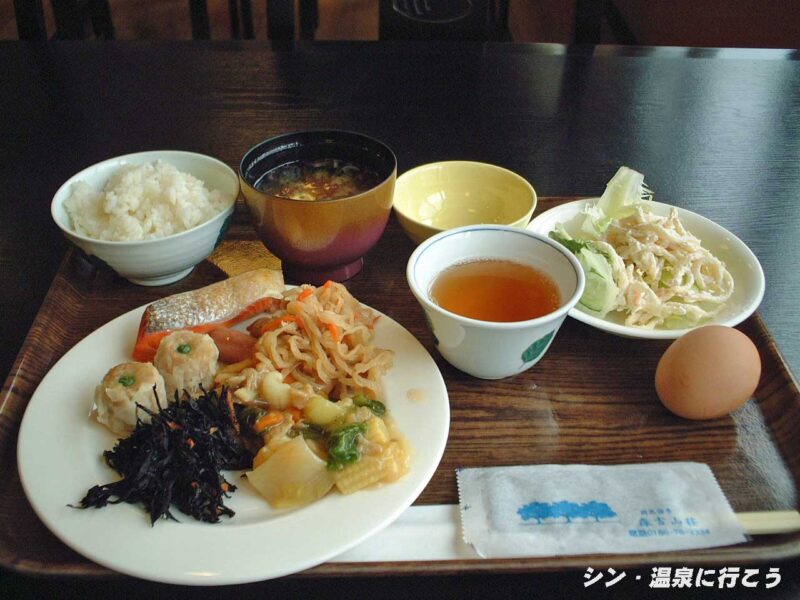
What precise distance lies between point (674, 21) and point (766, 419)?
16.6 ft

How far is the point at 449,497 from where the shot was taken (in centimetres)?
133

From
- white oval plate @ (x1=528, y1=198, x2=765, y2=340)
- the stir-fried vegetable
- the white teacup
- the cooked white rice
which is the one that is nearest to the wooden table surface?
white oval plate @ (x1=528, y1=198, x2=765, y2=340)

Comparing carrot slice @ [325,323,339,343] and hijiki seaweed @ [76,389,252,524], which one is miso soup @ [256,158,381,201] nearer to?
carrot slice @ [325,323,339,343]

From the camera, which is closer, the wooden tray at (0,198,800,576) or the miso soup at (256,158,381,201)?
the wooden tray at (0,198,800,576)

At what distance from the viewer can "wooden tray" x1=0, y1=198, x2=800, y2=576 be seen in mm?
1198

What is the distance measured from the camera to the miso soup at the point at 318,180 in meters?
1.87

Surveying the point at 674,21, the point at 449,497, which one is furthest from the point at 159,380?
the point at 674,21

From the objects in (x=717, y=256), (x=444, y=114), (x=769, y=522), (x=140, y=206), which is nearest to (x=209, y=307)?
(x=140, y=206)

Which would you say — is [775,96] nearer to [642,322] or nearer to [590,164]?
[590,164]

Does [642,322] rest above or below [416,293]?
below

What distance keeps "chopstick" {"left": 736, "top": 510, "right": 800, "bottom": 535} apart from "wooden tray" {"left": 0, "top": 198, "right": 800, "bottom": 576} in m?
0.01

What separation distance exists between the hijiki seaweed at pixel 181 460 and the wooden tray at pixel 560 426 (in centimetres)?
14

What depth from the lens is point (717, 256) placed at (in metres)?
1.95

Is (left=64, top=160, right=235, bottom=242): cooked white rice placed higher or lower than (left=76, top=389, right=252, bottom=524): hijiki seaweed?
higher
